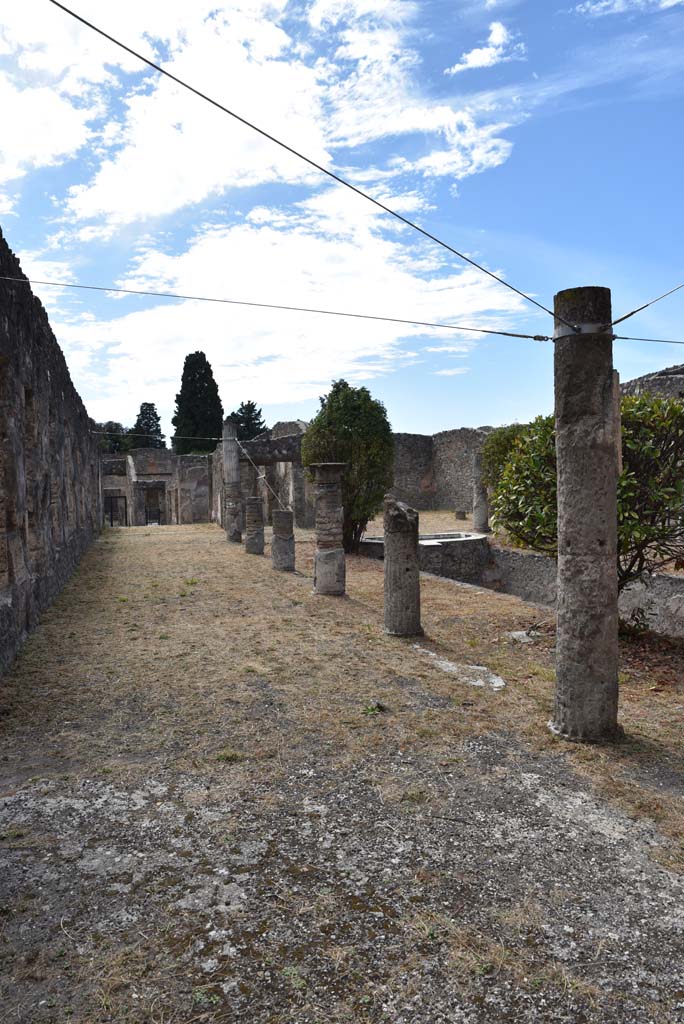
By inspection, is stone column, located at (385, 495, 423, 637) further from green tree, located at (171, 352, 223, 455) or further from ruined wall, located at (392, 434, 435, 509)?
green tree, located at (171, 352, 223, 455)

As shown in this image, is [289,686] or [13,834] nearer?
[13,834]

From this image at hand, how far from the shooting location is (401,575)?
752cm

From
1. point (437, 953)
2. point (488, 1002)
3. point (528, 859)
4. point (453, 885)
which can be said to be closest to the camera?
point (488, 1002)

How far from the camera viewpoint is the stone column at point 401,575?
7383 mm

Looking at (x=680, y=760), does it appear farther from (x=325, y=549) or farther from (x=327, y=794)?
(x=325, y=549)

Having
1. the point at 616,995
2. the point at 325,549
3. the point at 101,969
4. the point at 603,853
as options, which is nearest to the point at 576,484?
the point at 603,853

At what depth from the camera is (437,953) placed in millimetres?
2350

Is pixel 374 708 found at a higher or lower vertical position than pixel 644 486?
lower

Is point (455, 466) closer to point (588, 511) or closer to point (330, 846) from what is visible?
point (588, 511)

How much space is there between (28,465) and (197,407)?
121 ft

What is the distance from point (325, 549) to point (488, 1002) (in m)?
8.19

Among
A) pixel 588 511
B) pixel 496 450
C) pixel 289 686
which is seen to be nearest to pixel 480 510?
pixel 496 450

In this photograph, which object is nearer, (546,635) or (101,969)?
(101,969)

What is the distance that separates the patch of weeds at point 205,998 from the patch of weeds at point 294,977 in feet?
0.73
